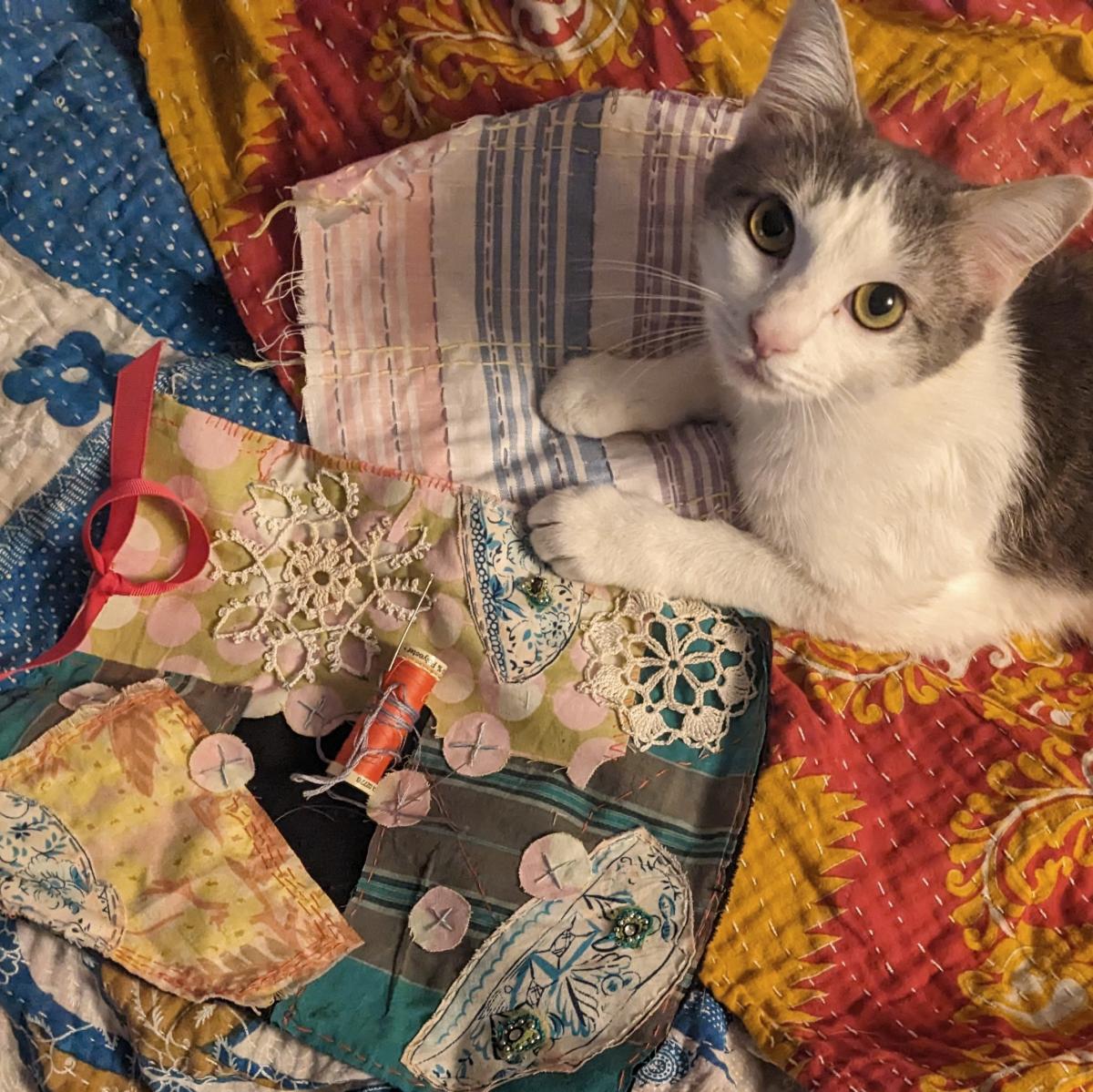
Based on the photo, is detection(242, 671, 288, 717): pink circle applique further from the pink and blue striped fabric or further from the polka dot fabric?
the polka dot fabric

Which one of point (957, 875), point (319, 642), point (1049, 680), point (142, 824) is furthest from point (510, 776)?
point (1049, 680)

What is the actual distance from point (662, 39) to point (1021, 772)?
116cm

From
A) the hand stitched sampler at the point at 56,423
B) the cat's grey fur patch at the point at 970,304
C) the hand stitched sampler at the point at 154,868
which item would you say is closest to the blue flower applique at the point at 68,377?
the hand stitched sampler at the point at 56,423

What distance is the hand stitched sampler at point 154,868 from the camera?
39.7 inches

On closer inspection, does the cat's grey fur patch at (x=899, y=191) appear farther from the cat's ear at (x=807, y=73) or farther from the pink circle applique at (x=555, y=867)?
the pink circle applique at (x=555, y=867)

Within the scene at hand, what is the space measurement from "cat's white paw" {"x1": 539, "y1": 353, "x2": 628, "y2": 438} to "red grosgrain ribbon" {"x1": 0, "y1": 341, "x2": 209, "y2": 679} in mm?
515

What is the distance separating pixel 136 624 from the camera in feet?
3.88

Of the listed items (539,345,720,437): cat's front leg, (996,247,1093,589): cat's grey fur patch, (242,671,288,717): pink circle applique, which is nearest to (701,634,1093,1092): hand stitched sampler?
(996,247,1093,589): cat's grey fur patch

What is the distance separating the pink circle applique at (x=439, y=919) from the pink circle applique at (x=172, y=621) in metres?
0.46

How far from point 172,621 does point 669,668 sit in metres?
0.66

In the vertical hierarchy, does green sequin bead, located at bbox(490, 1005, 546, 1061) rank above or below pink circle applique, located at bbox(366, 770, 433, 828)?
below

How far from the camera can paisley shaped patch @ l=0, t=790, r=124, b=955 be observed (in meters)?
1.01

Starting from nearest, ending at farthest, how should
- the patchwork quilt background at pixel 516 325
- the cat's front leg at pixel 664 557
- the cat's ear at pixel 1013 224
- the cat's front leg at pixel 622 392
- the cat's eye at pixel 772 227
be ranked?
the cat's ear at pixel 1013 224 → the cat's eye at pixel 772 227 → the patchwork quilt background at pixel 516 325 → the cat's front leg at pixel 664 557 → the cat's front leg at pixel 622 392

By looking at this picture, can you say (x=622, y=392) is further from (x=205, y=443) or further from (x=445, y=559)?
(x=205, y=443)
